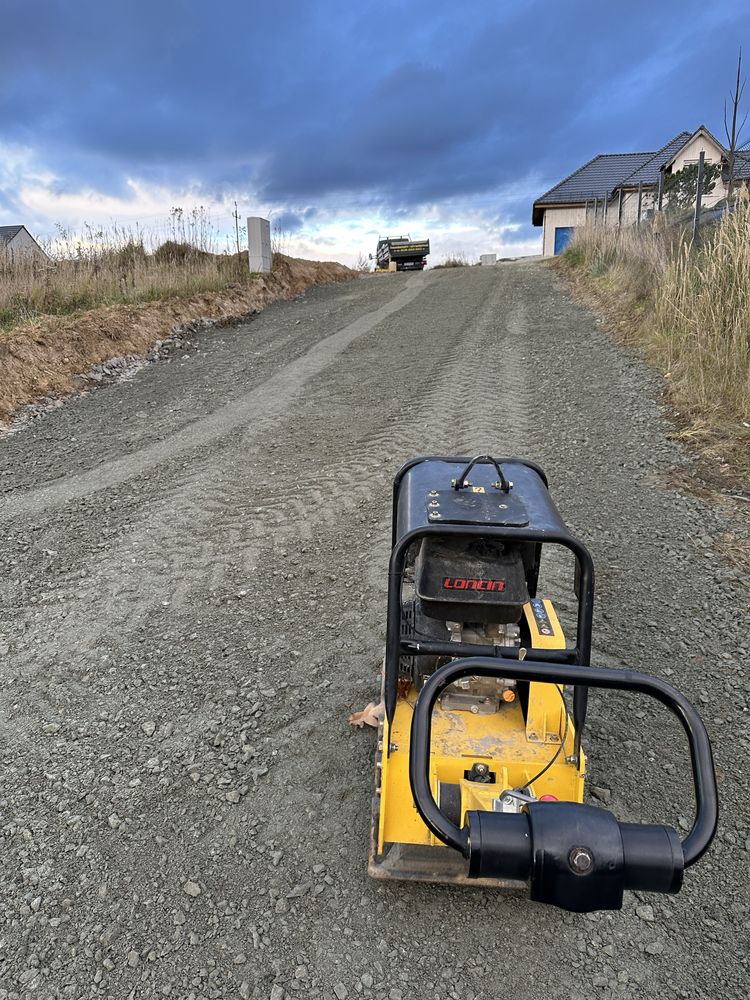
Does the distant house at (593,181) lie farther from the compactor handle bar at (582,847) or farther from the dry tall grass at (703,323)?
the compactor handle bar at (582,847)

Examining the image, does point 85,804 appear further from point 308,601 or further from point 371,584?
point 371,584

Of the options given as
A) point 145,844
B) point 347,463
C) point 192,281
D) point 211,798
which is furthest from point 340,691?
point 192,281

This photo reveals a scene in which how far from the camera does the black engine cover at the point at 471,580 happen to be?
210 cm

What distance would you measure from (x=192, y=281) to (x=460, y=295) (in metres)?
5.31

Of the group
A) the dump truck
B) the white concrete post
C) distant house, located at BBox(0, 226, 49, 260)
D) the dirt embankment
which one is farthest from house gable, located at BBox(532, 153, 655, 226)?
distant house, located at BBox(0, 226, 49, 260)

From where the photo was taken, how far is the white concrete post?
594 inches

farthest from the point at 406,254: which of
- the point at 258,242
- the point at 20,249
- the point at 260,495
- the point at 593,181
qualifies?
the point at 260,495

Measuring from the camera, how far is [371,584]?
3918 millimetres

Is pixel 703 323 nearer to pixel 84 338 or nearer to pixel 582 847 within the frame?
pixel 582 847

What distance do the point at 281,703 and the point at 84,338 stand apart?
299 inches

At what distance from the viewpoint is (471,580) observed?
6.88ft

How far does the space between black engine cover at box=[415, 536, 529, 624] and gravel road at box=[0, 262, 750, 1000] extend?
856 millimetres

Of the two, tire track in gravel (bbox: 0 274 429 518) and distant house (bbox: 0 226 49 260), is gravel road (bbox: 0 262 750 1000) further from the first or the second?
distant house (bbox: 0 226 49 260)

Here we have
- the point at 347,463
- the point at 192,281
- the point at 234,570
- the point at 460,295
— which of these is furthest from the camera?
the point at 460,295
